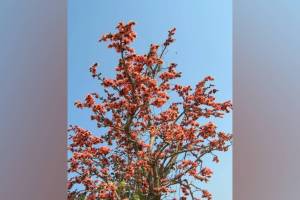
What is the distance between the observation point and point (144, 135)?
342 cm

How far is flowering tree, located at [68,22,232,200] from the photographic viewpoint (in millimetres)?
3289

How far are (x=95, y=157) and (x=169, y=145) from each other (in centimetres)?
50

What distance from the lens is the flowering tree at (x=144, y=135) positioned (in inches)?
129
